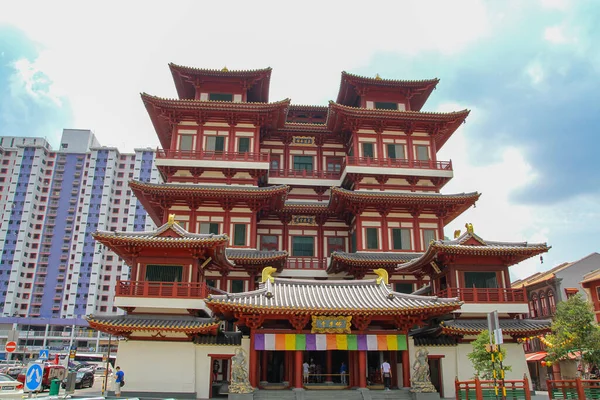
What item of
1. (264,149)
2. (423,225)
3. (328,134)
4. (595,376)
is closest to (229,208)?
(264,149)

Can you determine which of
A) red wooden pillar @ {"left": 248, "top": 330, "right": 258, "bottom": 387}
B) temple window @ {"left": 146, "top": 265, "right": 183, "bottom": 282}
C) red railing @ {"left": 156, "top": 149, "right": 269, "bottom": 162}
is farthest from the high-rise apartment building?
red wooden pillar @ {"left": 248, "top": 330, "right": 258, "bottom": 387}

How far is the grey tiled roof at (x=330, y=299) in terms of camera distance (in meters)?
23.3

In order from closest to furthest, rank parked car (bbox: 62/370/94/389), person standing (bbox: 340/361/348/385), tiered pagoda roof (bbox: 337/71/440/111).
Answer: person standing (bbox: 340/361/348/385) < parked car (bbox: 62/370/94/389) < tiered pagoda roof (bbox: 337/71/440/111)

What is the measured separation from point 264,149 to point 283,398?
2555cm

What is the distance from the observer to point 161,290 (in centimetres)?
2712

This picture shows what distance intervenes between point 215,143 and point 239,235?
8.71 metres

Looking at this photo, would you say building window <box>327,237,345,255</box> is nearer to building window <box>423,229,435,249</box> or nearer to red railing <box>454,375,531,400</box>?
building window <box>423,229,435,249</box>

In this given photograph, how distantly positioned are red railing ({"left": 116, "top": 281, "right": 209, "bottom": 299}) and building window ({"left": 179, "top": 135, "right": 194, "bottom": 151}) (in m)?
15.0

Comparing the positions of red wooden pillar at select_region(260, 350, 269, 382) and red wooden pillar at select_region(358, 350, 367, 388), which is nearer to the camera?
red wooden pillar at select_region(358, 350, 367, 388)

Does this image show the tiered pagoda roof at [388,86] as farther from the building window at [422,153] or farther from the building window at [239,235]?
the building window at [239,235]

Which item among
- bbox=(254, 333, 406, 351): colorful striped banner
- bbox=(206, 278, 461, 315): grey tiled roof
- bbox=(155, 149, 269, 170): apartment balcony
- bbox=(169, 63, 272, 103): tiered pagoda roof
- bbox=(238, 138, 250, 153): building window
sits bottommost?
bbox=(254, 333, 406, 351): colorful striped banner

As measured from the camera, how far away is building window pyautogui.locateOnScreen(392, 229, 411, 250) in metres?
37.5

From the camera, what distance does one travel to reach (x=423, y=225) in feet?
125

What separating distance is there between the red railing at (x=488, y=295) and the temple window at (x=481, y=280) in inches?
27.6
